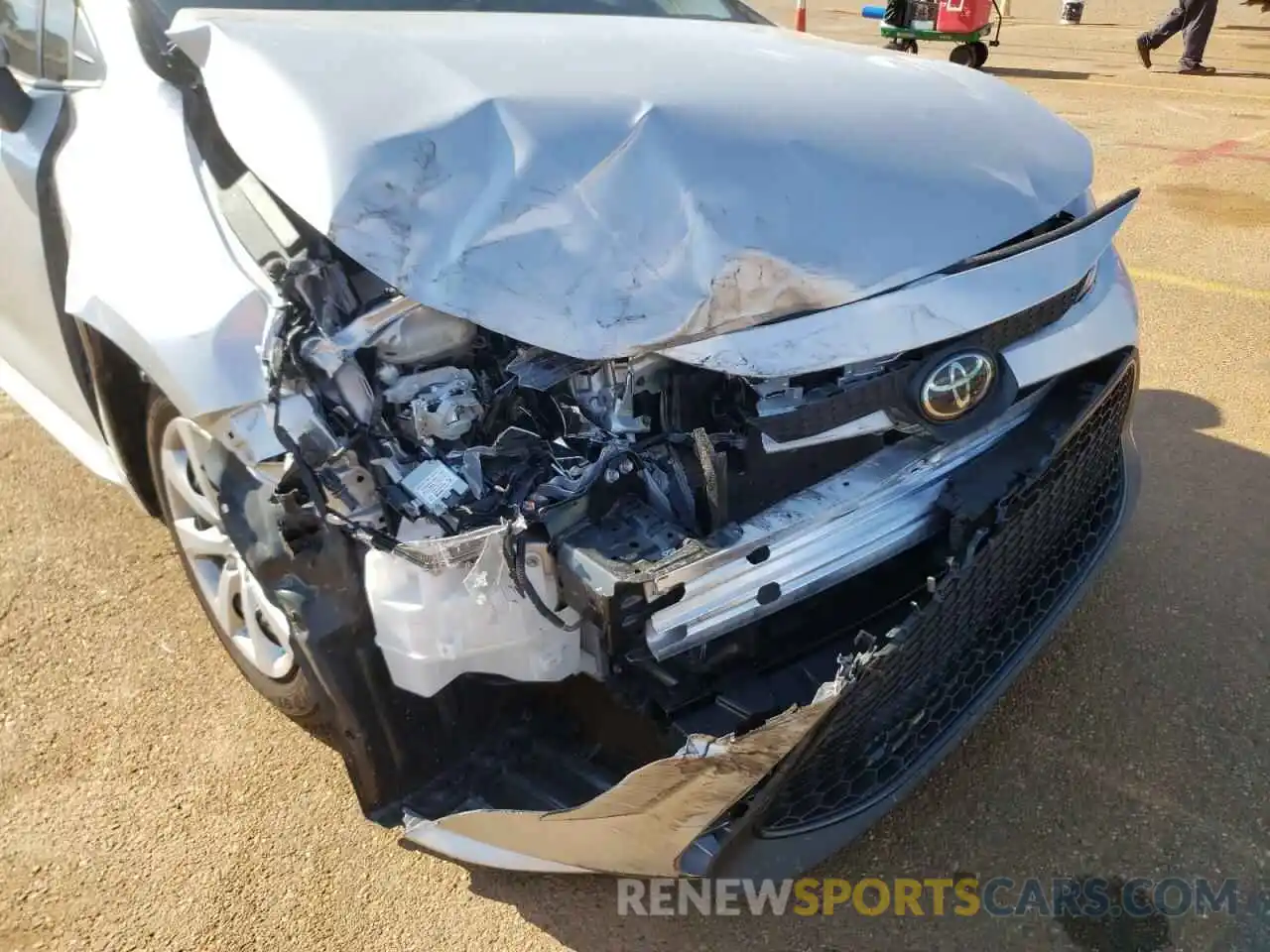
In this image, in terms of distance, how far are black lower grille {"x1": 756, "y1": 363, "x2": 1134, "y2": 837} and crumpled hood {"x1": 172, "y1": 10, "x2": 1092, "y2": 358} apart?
1.69 ft

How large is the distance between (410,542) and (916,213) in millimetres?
1087

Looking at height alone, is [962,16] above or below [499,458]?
below

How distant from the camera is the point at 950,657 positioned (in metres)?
2.04

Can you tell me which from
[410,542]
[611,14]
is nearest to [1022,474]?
[410,542]

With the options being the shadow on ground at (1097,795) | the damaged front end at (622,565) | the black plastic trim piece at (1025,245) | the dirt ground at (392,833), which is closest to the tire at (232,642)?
the dirt ground at (392,833)

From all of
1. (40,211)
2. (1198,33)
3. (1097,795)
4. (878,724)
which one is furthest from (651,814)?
(1198,33)

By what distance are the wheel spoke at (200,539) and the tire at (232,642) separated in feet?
0.10

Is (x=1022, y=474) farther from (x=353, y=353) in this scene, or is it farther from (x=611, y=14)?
(x=611, y=14)

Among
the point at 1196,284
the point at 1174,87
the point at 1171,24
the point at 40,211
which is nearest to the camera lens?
the point at 40,211

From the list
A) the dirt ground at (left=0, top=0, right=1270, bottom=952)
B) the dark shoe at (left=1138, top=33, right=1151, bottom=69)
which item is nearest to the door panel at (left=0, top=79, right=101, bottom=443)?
the dirt ground at (left=0, top=0, right=1270, bottom=952)

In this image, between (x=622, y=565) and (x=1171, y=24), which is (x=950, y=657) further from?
(x=1171, y=24)

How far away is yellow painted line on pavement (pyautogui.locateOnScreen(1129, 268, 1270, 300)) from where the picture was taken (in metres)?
4.65

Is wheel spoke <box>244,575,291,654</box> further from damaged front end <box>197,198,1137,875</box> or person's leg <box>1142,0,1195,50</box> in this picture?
person's leg <box>1142,0,1195,50</box>

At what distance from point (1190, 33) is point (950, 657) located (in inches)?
428
